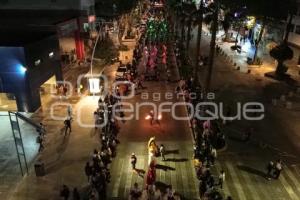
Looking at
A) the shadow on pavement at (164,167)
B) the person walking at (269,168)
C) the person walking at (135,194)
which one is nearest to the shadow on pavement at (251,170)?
the person walking at (269,168)

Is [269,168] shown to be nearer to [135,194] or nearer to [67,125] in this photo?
[135,194]

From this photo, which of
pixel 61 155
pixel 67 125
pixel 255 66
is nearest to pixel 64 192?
pixel 61 155

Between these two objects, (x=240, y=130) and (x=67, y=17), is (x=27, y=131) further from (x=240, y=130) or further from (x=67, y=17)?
(x=67, y=17)

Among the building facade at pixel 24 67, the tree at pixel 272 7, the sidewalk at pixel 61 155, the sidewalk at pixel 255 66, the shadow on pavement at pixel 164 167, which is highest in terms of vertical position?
the tree at pixel 272 7

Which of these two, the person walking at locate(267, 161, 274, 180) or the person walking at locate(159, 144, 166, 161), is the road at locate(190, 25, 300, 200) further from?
the person walking at locate(159, 144, 166, 161)

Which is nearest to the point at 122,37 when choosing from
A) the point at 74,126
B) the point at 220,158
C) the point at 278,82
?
the point at 278,82

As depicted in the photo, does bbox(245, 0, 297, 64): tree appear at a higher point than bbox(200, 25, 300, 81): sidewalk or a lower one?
higher

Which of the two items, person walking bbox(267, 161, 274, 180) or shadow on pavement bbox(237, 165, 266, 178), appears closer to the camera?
person walking bbox(267, 161, 274, 180)

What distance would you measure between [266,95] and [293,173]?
1432 cm

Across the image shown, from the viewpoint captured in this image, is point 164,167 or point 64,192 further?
point 164,167

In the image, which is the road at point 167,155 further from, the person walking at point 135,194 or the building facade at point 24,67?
the building facade at point 24,67

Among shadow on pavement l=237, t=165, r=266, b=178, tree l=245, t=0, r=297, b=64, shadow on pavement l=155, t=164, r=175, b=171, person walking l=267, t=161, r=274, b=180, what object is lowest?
shadow on pavement l=237, t=165, r=266, b=178

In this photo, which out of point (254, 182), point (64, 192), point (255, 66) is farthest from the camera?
point (255, 66)

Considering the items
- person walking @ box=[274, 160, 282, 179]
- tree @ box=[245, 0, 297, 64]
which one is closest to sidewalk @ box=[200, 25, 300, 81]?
tree @ box=[245, 0, 297, 64]
